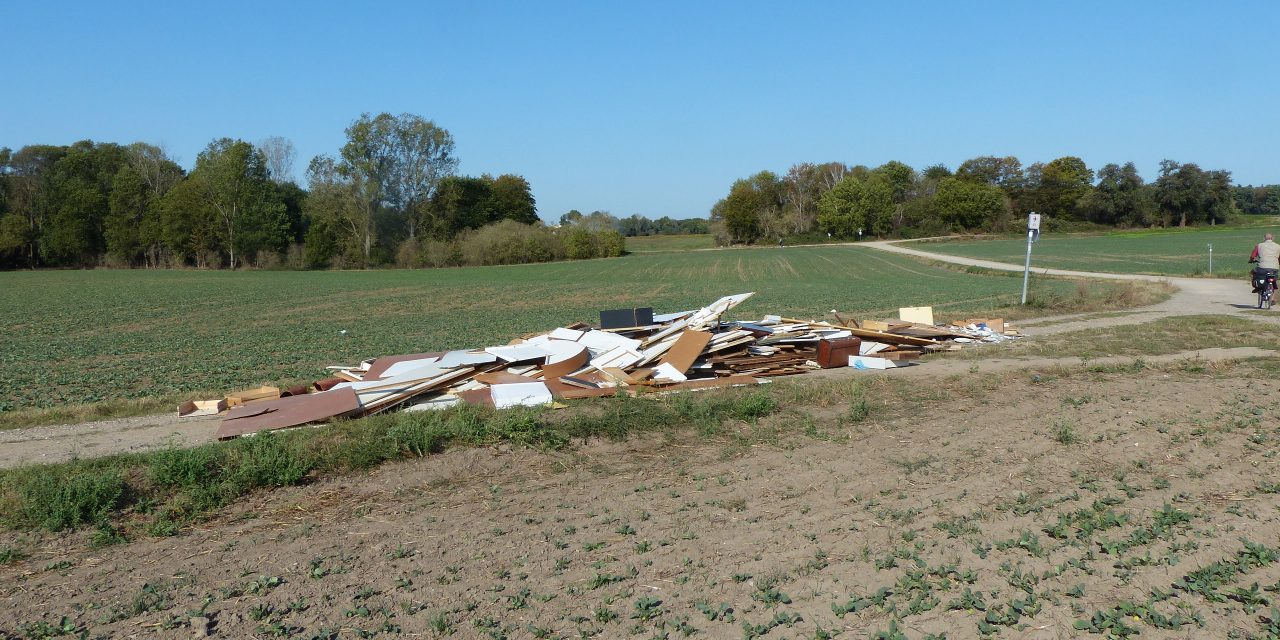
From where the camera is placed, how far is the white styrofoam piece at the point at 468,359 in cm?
1130

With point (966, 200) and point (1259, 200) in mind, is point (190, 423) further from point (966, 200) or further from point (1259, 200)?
point (1259, 200)

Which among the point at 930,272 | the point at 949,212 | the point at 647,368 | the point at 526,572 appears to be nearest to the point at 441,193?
the point at 930,272

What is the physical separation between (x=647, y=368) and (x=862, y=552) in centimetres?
666

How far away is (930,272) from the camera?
181 ft

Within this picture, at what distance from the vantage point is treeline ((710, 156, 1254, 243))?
4296 inches

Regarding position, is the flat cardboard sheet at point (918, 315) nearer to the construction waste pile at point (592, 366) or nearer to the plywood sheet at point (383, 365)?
the construction waste pile at point (592, 366)

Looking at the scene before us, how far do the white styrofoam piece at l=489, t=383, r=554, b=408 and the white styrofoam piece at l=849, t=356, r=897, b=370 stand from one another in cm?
518

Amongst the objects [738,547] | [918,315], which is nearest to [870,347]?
[918,315]

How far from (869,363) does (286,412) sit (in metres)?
8.36

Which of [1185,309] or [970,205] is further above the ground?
[970,205]

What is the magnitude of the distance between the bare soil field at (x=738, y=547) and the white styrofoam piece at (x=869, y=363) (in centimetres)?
397

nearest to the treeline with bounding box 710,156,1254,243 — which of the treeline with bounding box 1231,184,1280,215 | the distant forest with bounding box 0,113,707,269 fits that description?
the treeline with bounding box 1231,184,1280,215

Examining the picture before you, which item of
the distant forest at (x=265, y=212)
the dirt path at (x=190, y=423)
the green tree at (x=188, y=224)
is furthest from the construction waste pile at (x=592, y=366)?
the green tree at (x=188, y=224)

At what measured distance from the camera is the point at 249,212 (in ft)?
275
